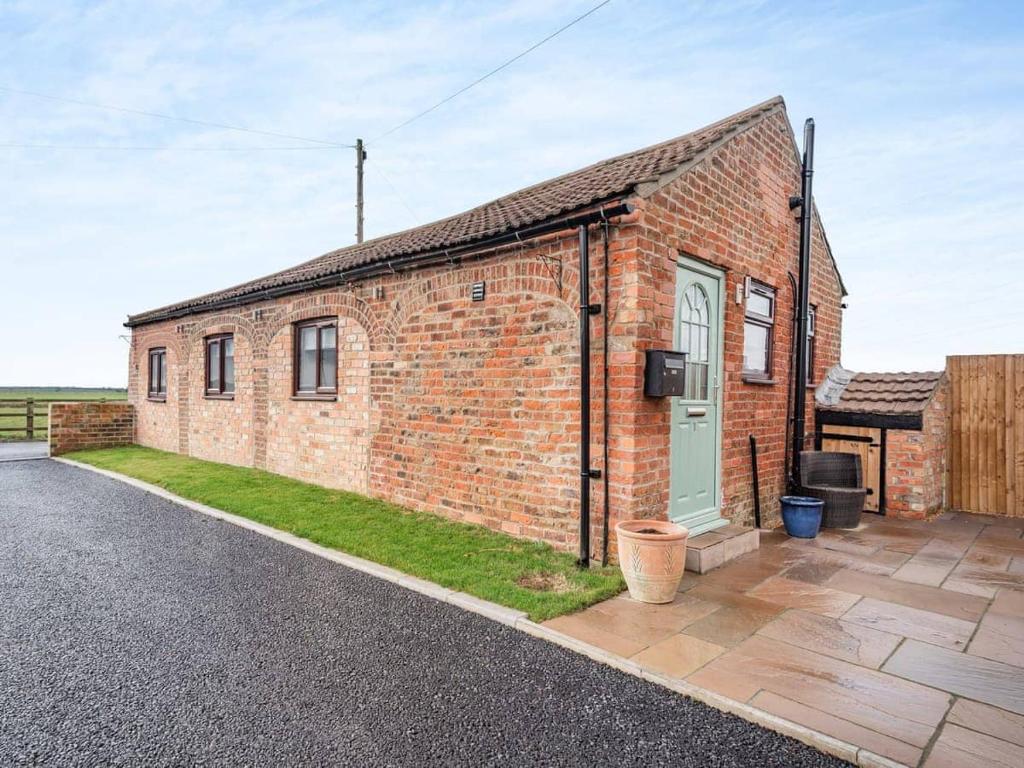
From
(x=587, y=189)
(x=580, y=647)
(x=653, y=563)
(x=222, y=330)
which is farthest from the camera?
(x=222, y=330)

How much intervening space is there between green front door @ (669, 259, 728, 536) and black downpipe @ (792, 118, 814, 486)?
175 cm

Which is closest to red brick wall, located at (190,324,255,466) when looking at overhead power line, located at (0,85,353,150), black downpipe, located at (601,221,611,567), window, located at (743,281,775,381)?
overhead power line, located at (0,85,353,150)

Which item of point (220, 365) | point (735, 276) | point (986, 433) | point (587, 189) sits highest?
point (587, 189)

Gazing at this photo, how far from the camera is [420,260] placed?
658 cm

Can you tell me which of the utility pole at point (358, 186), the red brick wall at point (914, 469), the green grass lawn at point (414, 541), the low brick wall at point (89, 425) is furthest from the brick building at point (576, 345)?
the utility pole at point (358, 186)

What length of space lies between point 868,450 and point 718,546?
3.98m

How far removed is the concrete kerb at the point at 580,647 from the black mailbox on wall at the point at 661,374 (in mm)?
2098

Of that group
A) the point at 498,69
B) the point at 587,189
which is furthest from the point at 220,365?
the point at 587,189

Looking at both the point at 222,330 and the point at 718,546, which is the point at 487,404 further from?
the point at 222,330

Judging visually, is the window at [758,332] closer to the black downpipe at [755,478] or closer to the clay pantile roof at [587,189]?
the black downpipe at [755,478]

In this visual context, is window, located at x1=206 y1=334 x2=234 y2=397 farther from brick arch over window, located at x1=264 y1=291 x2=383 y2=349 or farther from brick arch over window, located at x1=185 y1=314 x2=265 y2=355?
brick arch over window, located at x1=264 y1=291 x2=383 y2=349

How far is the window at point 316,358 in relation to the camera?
847 cm

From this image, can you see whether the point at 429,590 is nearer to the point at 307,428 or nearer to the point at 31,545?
the point at 31,545

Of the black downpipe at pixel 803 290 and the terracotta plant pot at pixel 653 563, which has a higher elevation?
the black downpipe at pixel 803 290
